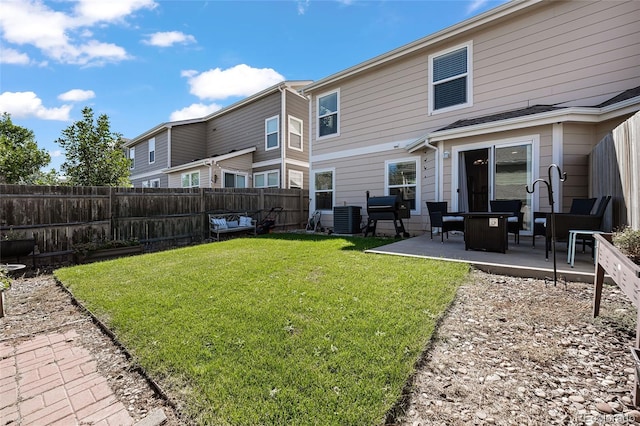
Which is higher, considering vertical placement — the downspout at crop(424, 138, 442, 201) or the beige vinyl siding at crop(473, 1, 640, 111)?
the beige vinyl siding at crop(473, 1, 640, 111)

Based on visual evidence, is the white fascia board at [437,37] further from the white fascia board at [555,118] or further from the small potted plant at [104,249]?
the small potted plant at [104,249]

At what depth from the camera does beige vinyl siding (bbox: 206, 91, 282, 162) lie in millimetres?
12891

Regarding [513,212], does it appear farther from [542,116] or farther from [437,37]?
[437,37]

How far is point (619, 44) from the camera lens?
18.1 ft

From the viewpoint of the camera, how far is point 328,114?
10211 millimetres

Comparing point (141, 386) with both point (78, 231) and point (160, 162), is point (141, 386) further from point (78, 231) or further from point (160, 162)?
point (160, 162)

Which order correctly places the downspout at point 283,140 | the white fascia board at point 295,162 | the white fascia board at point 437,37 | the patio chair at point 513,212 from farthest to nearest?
the white fascia board at point 295,162 → the downspout at point 283,140 → the white fascia board at point 437,37 → the patio chair at point 513,212

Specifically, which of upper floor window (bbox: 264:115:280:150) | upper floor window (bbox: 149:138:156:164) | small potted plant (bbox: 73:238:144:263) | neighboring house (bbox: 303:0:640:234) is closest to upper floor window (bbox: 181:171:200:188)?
upper floor window (bbox: 264:115:280:150)

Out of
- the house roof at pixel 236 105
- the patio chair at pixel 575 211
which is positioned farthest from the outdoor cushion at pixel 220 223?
the patio chair at pixel 575 211

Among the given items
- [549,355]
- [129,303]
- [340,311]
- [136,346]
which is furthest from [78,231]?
[549,355]

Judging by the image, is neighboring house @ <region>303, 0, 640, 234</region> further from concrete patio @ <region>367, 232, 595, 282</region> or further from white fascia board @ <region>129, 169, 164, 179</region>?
white fascia board @ <region>129, 169, 164, 179</region>

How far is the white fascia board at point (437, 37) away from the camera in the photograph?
646cm

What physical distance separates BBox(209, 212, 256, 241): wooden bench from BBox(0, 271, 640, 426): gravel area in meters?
5.38

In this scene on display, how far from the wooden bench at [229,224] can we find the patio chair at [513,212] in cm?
721
